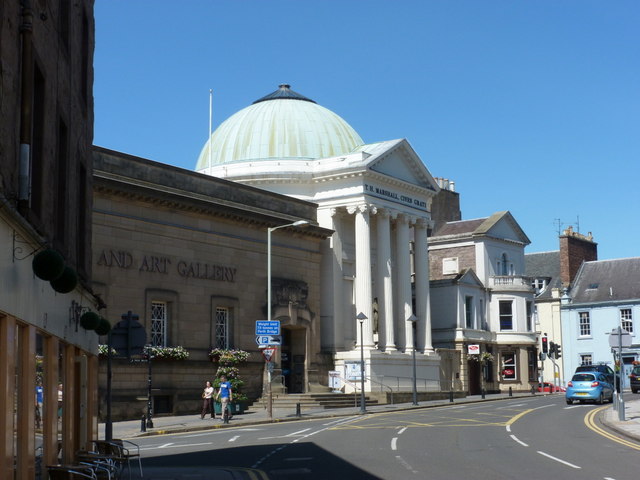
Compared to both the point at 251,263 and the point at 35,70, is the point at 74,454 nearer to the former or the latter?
the point at 35,70

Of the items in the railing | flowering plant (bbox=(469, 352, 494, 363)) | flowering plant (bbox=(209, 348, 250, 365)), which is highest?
the railing

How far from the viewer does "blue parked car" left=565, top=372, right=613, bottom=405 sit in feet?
147

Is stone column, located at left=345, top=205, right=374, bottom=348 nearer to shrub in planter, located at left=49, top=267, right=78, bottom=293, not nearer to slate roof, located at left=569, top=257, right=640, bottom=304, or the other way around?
slate roof, located at left=569, top=257, right=640, bottom=304

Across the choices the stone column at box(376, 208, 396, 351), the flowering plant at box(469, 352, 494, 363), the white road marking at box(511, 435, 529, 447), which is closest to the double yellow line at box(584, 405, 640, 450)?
the white road marking at box(511, 435, 529, 447)

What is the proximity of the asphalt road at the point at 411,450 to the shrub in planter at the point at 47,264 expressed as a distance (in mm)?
7504

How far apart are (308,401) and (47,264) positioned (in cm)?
3629

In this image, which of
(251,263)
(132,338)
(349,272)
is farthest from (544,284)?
(132,338)

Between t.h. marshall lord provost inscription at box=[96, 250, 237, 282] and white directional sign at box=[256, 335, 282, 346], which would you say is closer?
white directional sign at box=[256, 335, 282, 346]

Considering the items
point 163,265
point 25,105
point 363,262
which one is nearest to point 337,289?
point 363,262

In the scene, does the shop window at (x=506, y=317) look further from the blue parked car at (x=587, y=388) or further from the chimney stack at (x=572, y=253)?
the blue parked car at (x=587, y=388)

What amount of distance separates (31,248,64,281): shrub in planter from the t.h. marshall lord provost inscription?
27.7 m

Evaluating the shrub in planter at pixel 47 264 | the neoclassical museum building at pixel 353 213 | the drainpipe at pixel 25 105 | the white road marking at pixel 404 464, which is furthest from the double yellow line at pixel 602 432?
the neoclassical museum building at pixel 353 213

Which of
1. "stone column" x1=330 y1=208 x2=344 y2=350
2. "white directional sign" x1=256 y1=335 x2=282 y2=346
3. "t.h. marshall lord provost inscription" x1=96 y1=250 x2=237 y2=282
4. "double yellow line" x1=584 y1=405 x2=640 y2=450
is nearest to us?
"double yellow line" x1=584 y1=405 x2=640 y2=450

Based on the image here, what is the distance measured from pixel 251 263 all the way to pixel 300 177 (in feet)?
35.2
